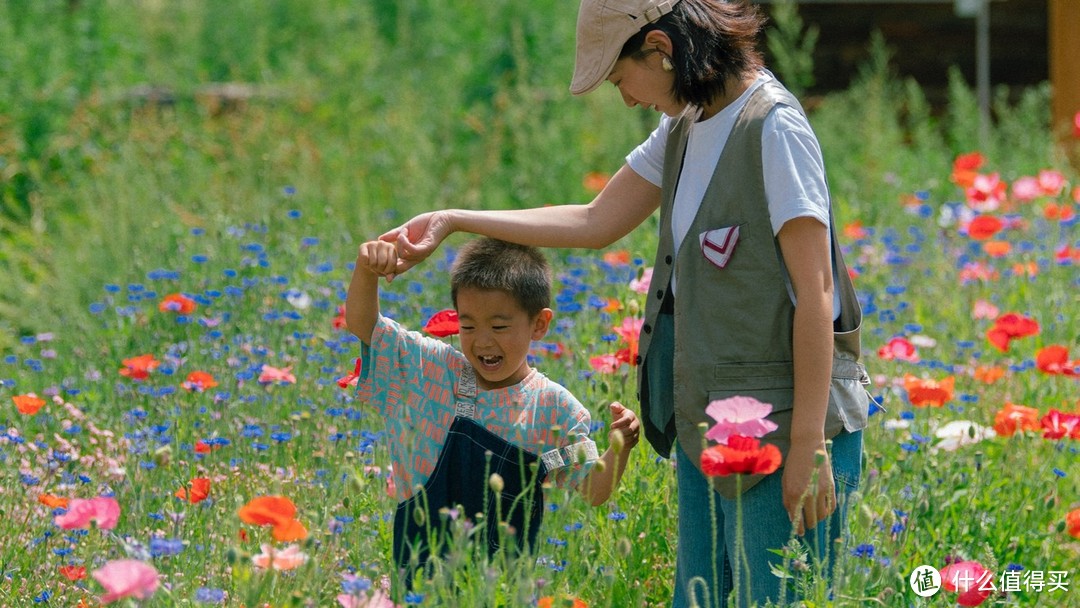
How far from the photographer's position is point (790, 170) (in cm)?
216

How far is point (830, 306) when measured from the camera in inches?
86.1

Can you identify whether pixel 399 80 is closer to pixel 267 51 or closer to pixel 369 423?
pixel 267 51

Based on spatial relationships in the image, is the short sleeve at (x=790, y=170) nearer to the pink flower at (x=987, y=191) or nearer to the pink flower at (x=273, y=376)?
the pink flower at (x=273, y=376)

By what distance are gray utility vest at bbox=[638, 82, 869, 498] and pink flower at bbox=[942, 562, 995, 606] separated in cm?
34

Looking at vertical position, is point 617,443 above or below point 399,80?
below

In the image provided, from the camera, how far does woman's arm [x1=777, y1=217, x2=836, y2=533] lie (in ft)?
7.11

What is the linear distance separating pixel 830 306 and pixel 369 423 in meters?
1.35

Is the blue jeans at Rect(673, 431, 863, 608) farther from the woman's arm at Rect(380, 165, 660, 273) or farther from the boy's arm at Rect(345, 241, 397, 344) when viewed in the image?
the boy's arm at Rect(345, 241, 397, 344)

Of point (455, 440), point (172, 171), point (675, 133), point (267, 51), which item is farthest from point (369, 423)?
point (267, 51)

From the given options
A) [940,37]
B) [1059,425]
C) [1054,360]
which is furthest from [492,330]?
[940,37]

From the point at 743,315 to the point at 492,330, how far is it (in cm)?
45

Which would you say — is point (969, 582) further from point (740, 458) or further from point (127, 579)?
point (127, 579)

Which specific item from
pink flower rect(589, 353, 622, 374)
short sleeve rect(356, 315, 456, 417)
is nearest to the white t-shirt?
short sleeve rect(356, 315, 456, 417)

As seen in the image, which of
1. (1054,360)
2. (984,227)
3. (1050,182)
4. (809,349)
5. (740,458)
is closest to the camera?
(740,458)
